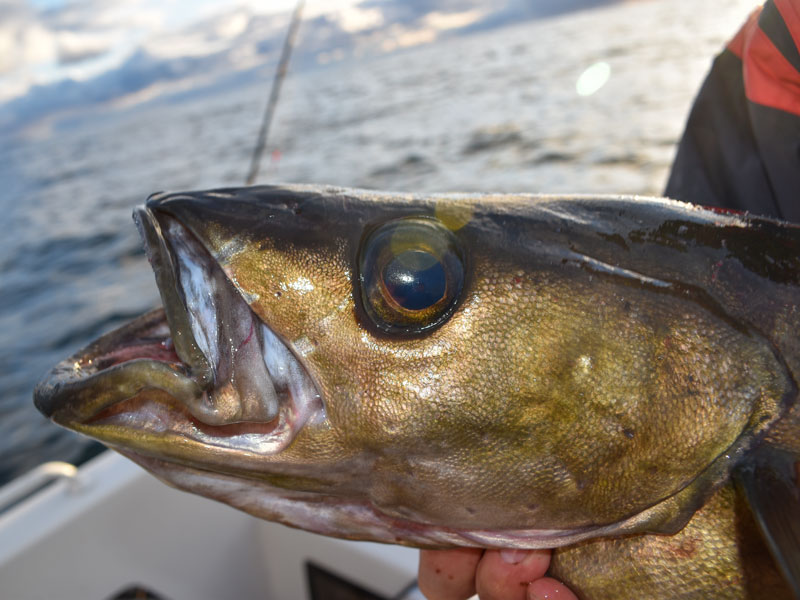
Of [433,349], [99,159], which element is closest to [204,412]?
[433,349]

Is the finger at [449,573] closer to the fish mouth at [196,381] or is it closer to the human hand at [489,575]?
the human hand at [489,575]

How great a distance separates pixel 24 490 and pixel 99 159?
4430 centimetres

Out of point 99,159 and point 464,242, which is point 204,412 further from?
point 99,159

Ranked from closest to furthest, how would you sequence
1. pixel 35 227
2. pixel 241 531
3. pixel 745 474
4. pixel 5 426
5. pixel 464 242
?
pixel 745 474
pixel 464 242
pixel 241 531
pixel 5 426
pixel 35 227

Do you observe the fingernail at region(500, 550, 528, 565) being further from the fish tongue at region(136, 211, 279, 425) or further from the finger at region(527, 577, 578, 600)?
the fish tongue at region(136, 211, 279, 425)

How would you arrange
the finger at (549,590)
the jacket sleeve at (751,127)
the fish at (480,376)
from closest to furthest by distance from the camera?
1. the fish at (480,376)
2. the finger at (549,590)
3. the jacket sleeve at (751,127)

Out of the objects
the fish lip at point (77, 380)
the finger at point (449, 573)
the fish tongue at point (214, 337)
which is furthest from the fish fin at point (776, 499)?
the fish lip at point (77, 380)

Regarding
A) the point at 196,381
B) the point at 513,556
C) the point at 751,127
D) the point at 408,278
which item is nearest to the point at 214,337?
the point at 196,381

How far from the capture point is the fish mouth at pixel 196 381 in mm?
1326

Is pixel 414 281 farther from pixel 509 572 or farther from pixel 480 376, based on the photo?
pixel 509 572

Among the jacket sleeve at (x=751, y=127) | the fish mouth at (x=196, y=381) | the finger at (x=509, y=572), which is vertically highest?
the fish mouth at (x=196, y=381)

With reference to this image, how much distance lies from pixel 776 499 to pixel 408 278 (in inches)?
36.0

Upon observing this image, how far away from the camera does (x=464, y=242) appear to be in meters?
1.40

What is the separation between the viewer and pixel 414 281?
1.33 meters
